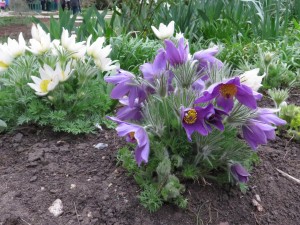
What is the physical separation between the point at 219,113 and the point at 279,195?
0.60 m

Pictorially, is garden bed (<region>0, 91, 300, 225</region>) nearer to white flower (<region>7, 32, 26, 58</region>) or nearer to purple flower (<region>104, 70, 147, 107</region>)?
purple flower (<region>104, 70, 147, 107</region>)

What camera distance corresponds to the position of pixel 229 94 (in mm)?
1490

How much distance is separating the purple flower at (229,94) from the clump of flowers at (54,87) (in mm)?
918

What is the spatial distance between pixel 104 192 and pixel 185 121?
1.67ft

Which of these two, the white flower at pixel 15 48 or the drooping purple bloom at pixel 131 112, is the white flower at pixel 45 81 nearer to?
the white flower at pixel 15 48

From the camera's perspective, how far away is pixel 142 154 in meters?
1.49

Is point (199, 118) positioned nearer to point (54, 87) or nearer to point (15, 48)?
point (54, 87)

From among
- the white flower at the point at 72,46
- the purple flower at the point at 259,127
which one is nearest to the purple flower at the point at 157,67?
the purple flower at the point at 259,127

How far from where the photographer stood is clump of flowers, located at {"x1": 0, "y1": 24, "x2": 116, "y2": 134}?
2.21 m

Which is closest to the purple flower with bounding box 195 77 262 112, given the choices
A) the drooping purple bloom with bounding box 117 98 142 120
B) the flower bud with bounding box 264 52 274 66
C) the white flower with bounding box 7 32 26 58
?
the drooping purple bloom with bounding box 117 98 142 120

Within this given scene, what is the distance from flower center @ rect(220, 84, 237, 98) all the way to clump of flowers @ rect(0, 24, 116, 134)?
0.94 m

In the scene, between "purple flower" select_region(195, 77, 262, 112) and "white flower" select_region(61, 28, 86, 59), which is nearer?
"purple flower" select_region(195, 77, 262, 112)

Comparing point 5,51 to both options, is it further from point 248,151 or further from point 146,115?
point 248,151

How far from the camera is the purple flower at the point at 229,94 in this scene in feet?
4.81
